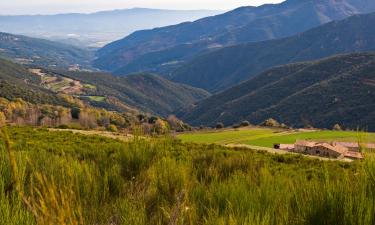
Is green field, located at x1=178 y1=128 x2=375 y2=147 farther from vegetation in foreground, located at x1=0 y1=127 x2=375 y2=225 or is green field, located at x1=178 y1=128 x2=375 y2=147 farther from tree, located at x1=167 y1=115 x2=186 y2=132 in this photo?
vegetation in foreground, located at x1=0 y1=127 x2=375 y2=225

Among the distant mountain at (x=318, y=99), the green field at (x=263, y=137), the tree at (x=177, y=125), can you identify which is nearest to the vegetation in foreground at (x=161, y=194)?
the green field at (x=263, y=137)

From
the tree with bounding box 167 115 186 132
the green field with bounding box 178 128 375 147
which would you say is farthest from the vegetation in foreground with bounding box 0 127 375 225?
the tree with bounding box 167 115 186 132

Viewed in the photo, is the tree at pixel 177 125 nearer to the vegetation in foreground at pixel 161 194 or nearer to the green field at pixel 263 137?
the green field at pixel 263 137

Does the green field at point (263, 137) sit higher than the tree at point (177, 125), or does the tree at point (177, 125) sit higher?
the tree at point (177, 125)

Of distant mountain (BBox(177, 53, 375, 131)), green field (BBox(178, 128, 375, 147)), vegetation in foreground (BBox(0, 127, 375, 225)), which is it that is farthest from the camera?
distant mountain (BBox(177, 53, 375, 131))

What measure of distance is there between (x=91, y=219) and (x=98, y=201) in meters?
0.74

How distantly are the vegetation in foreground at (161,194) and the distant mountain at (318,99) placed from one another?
4192 inches

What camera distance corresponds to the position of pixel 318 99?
485 feet

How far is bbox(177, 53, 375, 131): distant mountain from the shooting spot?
129625mm

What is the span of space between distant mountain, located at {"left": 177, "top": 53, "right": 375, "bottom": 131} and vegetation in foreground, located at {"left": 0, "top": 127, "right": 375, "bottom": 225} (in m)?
106

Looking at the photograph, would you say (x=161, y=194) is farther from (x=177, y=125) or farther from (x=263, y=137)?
(x=177, y=125)

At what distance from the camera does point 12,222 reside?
2404 millimetres

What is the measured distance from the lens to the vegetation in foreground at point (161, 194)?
247cm

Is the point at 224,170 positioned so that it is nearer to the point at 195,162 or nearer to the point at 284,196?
the point at 195,162
